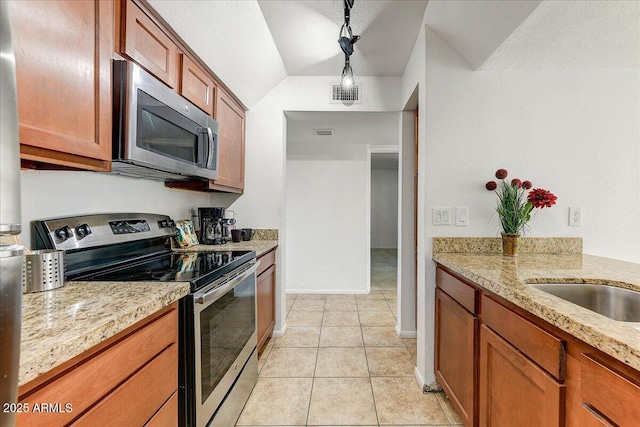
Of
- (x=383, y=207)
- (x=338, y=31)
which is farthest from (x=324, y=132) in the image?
(x=383, y=207)

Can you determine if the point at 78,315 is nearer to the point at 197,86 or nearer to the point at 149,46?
the point at 149,46

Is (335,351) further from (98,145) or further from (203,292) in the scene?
(98,145)

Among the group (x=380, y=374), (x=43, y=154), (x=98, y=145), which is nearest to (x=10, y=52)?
(x=43, y=154)

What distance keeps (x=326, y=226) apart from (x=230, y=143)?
6.51 feet

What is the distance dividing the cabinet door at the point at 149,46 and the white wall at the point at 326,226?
8.21ft

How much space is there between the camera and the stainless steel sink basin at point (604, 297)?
119 cm

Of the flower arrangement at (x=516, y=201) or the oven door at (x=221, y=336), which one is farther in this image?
the flower arrangement at (x=516, y=201)

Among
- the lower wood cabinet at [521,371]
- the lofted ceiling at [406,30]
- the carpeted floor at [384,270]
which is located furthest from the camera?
the carpeted floor at [384,270]

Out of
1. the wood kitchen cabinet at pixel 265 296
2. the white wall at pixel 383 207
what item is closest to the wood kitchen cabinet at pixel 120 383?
the wood kitchen cabinet at pixel 265 296

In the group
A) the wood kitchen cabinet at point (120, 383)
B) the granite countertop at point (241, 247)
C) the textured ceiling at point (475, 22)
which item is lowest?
the wood kitchen cabinet at point (120, 383)

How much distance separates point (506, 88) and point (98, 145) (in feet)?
7.34

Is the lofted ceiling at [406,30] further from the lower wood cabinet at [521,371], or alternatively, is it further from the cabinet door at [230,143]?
the lower wood cabinet at [521,371]

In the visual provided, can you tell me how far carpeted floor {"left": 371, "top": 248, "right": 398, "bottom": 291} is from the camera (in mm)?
4588

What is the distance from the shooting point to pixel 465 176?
6.33 ft
